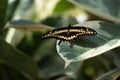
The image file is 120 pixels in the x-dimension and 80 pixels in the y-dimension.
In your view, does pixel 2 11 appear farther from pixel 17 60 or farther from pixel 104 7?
pixel 104 7

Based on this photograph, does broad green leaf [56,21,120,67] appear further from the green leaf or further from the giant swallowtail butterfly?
the green leaf

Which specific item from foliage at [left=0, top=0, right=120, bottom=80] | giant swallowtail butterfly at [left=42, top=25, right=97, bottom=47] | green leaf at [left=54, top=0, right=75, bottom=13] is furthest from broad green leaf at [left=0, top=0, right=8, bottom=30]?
green leaf at [left=54, top=0, right=75, bottom=13]

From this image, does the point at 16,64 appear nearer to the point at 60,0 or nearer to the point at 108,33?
the point at 108,33

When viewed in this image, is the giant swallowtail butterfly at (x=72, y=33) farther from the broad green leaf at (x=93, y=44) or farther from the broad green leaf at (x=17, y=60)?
the broad green leaf at (x=17, y=60)

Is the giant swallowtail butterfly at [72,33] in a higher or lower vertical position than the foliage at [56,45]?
higher

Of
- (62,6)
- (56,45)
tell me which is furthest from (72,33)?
(62,6)

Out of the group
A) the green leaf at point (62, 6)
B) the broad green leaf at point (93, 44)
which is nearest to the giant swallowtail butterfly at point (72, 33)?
the broad green leaf at point (93, 44)

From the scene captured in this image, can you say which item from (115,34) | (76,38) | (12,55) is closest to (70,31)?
(76,38)

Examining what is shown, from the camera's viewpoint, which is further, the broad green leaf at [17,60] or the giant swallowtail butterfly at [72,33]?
the broad green leaf at [17,60]
